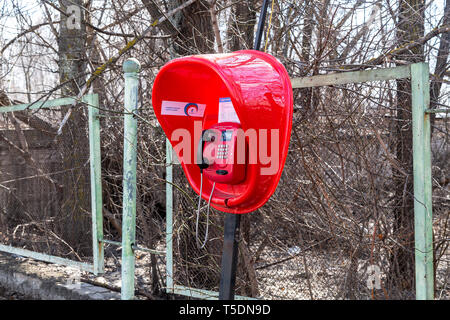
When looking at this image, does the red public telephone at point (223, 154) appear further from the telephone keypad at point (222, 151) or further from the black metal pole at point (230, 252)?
the black metal pole at point (230, 252)

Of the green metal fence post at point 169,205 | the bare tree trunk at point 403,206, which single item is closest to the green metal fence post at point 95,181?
the green metal fence post at point 169,205

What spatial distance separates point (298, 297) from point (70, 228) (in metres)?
2.14

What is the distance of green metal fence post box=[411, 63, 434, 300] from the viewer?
85.2 inches

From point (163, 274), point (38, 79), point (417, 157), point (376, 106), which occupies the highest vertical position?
point (38, 79)

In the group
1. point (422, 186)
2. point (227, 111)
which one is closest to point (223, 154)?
point (227, 111)

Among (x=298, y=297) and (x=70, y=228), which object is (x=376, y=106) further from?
(x=70, y=228)

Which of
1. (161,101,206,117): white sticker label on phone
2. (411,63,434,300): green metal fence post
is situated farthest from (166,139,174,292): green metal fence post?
(411,63,434,300): green metal fence post

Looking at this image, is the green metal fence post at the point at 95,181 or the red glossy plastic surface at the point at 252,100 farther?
the green metal fence post at the point at 95,181

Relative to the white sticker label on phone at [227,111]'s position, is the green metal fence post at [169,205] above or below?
below

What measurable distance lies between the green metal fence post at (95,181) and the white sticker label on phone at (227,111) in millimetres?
1481

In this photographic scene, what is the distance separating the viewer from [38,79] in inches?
580

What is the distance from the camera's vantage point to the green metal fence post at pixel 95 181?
3.65 metres

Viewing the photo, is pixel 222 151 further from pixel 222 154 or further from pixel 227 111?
pixel 227 111
